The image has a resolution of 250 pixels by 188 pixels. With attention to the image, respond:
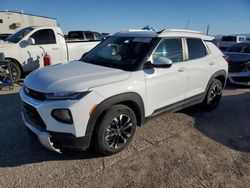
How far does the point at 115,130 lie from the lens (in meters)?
3.24

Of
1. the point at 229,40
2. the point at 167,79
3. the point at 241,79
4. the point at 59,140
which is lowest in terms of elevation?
the point at 229,40

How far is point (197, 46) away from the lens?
4.52 metres

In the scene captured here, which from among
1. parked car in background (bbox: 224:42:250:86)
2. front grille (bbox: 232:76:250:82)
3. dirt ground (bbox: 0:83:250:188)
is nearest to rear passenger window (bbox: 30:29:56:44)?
dirt ground (bbox: 0:83:250:188)

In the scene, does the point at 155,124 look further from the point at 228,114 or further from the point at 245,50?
the point at 245,50

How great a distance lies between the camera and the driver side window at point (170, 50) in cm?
373

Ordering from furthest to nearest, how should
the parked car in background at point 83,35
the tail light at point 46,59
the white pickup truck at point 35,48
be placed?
1. the parked car in background at point 83,35
2. the tail light at point 46,59
3. the white pickup truck at point 35,48

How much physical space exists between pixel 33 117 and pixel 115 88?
1.17m

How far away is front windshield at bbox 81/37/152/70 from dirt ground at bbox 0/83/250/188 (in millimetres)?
1315

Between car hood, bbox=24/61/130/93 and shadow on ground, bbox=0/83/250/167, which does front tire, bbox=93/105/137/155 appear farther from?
car hood, bbox=24/61/130/93

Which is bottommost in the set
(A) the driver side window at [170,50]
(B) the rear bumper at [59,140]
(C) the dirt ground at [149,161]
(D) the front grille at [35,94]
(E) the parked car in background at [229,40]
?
(E) the parked car in background at [229,40]

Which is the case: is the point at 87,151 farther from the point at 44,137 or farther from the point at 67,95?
the point at 67,95

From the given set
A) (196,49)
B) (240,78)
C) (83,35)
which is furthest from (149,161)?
(83,35)

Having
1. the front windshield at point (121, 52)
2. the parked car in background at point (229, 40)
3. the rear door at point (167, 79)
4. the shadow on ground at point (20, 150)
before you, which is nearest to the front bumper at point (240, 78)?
the rear door at point (167, 79)

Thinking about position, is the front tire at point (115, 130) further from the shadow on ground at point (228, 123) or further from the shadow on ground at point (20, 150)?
the shadow on ground at point (228, 123)
